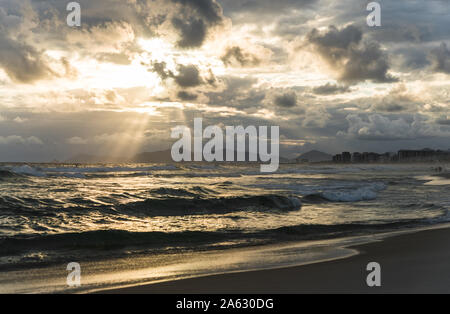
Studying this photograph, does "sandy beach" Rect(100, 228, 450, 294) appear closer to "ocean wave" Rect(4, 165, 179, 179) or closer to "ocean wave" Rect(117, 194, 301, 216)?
"ocean wave" Rect(117, 194, 301, 216)

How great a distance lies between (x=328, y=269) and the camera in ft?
20.5

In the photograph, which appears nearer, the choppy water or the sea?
the sea

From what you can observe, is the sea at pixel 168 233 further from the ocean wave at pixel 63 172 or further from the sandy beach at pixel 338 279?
the ocean wave at pixel 63 172

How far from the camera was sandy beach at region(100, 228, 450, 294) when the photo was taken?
510 cm

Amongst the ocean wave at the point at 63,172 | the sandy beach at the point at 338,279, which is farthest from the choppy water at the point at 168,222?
the ocean wave at the point at 63,172

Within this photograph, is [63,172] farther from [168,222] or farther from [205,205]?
[168,222]

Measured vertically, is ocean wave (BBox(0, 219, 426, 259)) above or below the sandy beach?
below

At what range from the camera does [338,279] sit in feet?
18.5

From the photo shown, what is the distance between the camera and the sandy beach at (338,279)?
5098 millimetres

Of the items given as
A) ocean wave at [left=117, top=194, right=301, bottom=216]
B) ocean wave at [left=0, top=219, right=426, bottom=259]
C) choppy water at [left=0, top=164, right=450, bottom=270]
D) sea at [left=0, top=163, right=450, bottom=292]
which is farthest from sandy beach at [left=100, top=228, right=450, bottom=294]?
ocean wave at [left=117, top=194, right=301, bottom=216]

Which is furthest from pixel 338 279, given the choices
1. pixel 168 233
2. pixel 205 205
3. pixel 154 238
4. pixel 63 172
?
pixel 63 172
